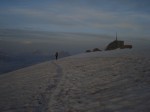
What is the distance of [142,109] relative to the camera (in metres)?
10.3

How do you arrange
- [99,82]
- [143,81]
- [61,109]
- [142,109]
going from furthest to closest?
[99,82] → [143,81] → [61,109] → [142,109]

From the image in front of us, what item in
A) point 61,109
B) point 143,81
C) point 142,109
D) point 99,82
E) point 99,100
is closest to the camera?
point 142,109

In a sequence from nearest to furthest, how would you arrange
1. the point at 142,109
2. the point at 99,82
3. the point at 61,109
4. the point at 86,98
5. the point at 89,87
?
the point at 142,109
the point at 61,109
the point at 86,98
the point at 89,87
the point at 99,82

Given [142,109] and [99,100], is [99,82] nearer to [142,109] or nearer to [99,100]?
[99,100]

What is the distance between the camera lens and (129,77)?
57.0ft

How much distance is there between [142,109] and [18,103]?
285 inches

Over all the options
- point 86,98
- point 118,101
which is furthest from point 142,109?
point 86,98

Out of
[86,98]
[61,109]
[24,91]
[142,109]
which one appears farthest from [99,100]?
[24,91]

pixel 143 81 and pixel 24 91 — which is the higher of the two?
A: pixel 143 81

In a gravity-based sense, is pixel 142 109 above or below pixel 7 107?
above

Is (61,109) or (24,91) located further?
(24,91)

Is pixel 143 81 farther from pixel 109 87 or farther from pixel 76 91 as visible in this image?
pixel 76 91

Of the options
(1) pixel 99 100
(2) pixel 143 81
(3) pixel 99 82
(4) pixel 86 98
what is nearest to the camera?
(1) pixel 99 100

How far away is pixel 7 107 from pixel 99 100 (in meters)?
5.01
